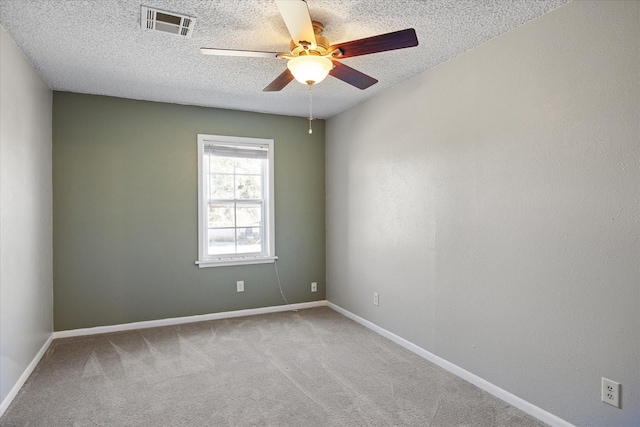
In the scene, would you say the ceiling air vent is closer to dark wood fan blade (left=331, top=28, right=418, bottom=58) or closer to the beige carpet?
dark wood fan blade (left=331, top=28, right=418, bottom=58)

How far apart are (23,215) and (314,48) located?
2417 millimetres

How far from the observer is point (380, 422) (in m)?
2.24

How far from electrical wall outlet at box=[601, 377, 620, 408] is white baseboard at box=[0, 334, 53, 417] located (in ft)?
11.1

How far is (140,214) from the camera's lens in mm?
3961

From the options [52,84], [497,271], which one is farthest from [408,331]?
[52,84]

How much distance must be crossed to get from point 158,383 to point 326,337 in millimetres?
1528

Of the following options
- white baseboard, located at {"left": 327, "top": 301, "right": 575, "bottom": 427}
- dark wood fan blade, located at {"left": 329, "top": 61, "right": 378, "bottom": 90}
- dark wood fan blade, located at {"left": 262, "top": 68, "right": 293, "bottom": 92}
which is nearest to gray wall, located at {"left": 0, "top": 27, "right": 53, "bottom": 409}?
dark wood fan blade, located at {"left": 262, "top": 68, "right": 293, "bottom": 92}

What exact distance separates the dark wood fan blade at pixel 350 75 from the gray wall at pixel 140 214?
2113mm

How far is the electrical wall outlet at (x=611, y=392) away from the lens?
1904 mm

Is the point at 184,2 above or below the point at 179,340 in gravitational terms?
above

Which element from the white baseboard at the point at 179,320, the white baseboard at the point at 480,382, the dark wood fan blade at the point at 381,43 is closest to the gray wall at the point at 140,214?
the white baseboard at the point at 179,320

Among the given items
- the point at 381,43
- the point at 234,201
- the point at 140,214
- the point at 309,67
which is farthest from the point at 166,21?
the point at 234,201

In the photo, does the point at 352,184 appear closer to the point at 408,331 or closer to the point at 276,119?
the point at 276,119

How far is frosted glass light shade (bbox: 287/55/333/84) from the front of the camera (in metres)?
2.23
